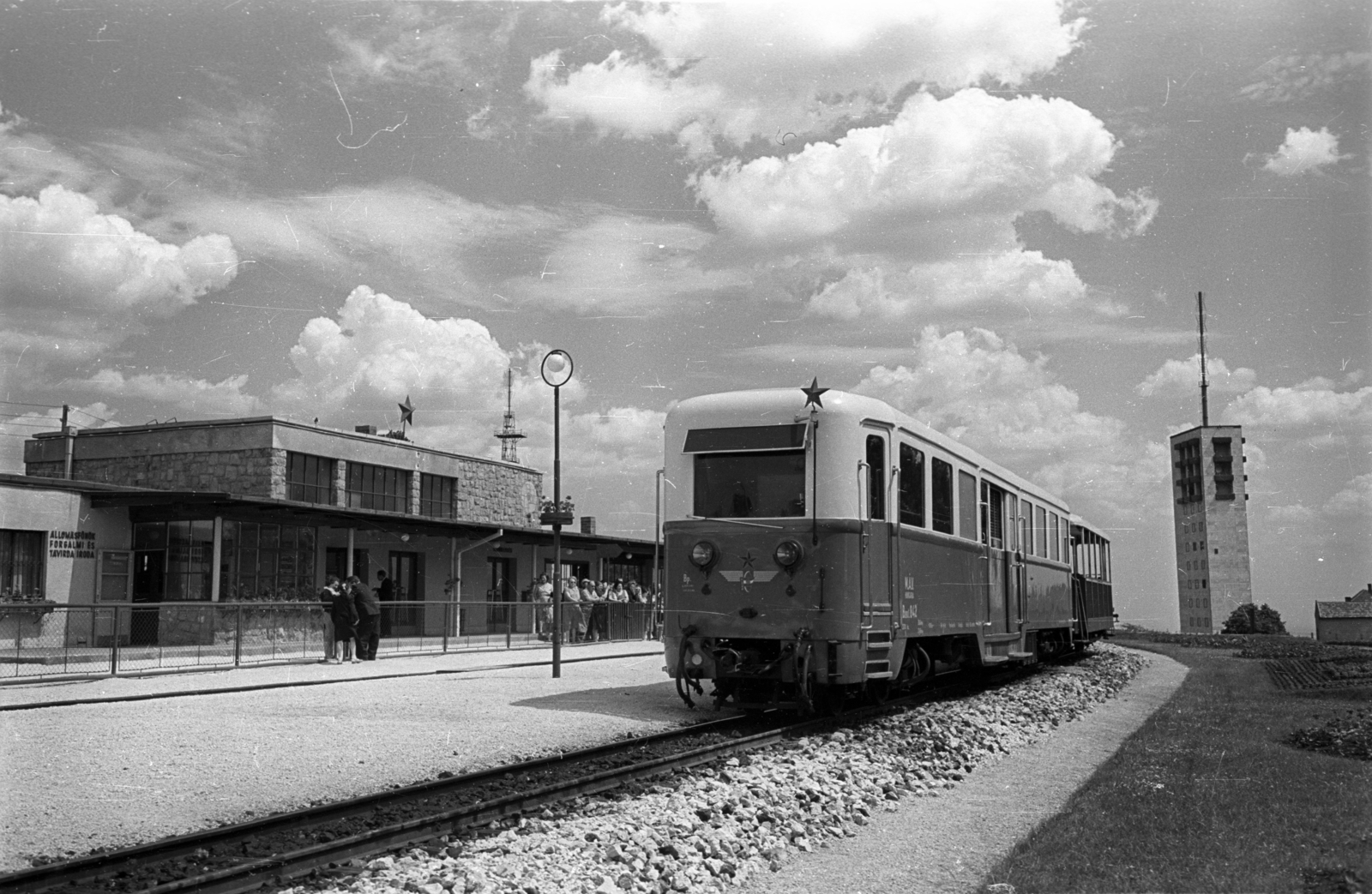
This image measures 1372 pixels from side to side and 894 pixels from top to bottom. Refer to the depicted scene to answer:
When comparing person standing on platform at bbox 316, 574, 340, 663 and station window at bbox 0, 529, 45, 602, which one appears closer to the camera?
person standing on platform at bbox 316, 574, 340, 663

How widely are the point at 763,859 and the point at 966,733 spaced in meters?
5.60

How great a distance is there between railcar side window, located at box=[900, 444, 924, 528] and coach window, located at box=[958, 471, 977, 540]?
58.3 inches

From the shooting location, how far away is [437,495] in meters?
41.4

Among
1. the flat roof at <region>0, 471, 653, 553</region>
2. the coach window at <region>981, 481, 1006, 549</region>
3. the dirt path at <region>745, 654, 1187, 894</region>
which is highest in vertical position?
the flat roof at <region>0, 471, 653, 553</region>

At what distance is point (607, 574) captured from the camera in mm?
Result: 43125

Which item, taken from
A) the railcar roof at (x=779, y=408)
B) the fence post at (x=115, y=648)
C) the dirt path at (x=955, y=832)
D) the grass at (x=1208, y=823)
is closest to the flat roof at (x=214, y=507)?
the fence post at (x=115, y=648)

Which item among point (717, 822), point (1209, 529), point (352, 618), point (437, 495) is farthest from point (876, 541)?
point (1209, 529)

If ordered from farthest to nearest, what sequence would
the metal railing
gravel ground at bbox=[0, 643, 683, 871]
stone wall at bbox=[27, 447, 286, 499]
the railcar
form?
1. stone wall at bbox=[27, 447, 286, 499]
2. the metal railing
3. the railcar
4. gravel ground at bbox=[0, 643, 683, 871]

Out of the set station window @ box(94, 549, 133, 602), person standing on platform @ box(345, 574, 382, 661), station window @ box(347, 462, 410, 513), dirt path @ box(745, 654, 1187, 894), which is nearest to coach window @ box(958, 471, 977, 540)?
dirt path @ box(745, 654, 1187, 894)

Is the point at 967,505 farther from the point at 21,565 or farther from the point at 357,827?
the point at 21,565

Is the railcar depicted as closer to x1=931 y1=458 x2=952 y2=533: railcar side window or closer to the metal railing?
x1=931 y1=458 x2=952 y2=533: railcar side window

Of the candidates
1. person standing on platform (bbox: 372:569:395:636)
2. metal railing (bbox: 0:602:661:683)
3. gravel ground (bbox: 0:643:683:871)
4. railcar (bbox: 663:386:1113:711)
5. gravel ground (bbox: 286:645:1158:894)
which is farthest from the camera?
person standing on platform (bbox: 372:569:395:636)

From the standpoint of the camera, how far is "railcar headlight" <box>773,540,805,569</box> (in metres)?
12.2

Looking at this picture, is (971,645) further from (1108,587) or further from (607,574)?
(607,574)
